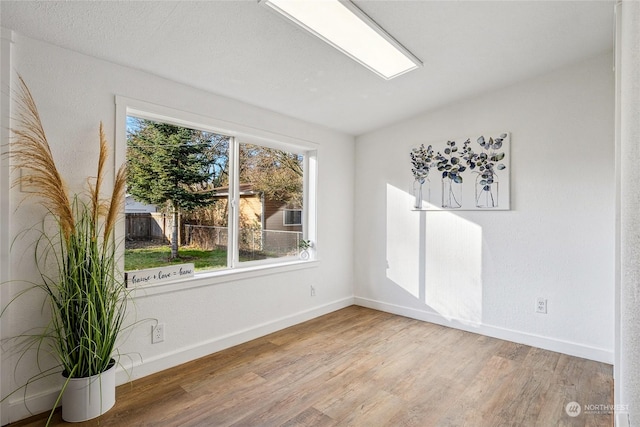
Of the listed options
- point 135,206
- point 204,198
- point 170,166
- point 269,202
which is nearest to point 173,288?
point 135,206

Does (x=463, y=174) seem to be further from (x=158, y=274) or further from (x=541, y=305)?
(x=158, y=274)

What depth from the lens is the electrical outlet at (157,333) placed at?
2.40 metres

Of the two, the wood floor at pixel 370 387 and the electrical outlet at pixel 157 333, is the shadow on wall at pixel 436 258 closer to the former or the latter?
the wood floor at pixel 370 387

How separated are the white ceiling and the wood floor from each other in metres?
2.19

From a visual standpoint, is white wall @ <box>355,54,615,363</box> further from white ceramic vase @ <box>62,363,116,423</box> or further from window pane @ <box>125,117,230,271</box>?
white ceramic vase @ <box>62,363,116,423</box>

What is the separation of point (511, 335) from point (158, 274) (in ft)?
10.1

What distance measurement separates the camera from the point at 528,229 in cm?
298

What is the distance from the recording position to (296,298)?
349cm

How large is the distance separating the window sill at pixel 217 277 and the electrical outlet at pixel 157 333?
242 millimetres

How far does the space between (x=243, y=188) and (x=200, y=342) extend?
4.59 feet

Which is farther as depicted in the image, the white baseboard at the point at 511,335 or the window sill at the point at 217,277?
the white baseboard at the point at 511,335

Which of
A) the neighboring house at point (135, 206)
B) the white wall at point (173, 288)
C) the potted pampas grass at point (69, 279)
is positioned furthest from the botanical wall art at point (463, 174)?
the potted pampas grass at point (69, 279)

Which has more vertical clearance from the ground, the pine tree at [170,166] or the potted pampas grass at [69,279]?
the pine tree at [170,166]

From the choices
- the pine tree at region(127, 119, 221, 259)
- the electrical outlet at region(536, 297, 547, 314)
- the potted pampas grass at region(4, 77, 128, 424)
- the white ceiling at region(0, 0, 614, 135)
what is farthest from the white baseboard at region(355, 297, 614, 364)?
the potted pampas grass at region(4, 77, 128, 424)
